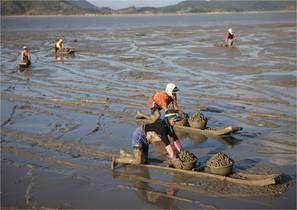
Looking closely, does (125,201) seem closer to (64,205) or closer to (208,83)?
(64,205)

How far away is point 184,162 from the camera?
9.47 meters

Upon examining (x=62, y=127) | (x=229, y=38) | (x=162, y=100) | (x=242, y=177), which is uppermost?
(x=229, y=38)

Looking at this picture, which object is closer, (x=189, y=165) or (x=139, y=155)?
(x=189, y=165)

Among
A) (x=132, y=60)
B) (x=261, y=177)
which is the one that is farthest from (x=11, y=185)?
(x=132, y=60)

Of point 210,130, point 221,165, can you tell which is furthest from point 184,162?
point 210,130

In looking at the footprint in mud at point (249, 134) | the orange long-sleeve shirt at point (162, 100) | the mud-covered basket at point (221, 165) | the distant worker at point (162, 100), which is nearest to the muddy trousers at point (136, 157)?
the distant worker at point (162, 100)

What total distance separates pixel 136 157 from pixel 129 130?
344cm

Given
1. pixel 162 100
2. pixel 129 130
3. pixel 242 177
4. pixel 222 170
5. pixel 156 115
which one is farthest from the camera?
pixel 129 130

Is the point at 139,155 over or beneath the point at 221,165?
beneath

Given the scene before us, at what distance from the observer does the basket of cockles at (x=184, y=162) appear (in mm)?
9453

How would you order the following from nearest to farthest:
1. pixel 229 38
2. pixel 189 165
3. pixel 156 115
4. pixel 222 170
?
pixel 222 170 < pixel 189 165 < pixel 156 115 < pixel 229 38

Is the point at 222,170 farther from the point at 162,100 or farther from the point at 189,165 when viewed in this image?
the point at 162,100

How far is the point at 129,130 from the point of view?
1347 centimetres

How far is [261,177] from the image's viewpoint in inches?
354
